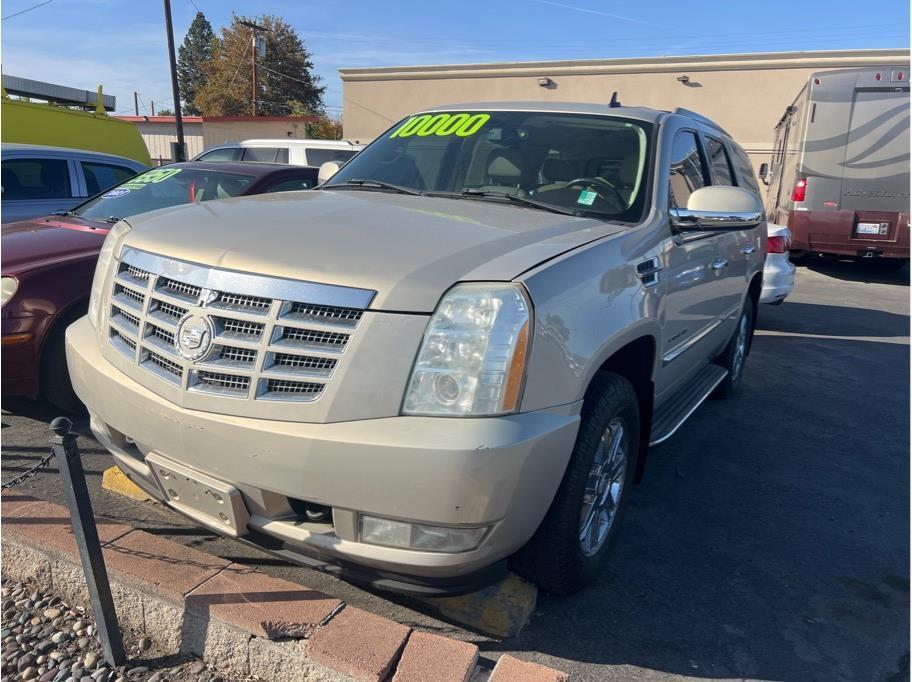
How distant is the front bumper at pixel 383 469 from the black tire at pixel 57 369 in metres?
1.81

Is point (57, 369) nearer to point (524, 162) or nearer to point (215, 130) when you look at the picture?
point (524, 162)

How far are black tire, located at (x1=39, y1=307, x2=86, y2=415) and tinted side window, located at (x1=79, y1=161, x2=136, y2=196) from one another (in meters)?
4.29

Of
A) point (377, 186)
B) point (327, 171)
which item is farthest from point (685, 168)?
point (327, 171)

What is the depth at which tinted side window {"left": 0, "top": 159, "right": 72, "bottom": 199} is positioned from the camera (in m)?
6.93

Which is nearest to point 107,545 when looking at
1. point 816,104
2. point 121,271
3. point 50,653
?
point 50,653

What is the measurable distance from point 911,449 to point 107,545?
15.1 ft

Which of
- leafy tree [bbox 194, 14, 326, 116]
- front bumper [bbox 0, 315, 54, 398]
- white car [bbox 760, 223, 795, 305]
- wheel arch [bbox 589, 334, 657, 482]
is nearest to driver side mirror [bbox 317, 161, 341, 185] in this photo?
front bumper [bbox 0, 315, 54, 398]

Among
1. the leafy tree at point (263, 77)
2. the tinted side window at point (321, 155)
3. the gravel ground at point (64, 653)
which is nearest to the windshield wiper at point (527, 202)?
the gravel ground at point (64, 653)

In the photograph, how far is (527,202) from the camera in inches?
125

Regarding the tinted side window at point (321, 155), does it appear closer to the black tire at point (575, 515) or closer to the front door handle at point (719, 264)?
the front door handle at point (719, 264)

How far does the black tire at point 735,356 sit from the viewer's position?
5.30 meters

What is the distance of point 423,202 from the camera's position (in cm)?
314

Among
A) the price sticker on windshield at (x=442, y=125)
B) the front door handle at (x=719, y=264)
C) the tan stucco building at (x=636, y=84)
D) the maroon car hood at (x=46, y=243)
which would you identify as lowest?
the front door handle at (x=719, y=264)

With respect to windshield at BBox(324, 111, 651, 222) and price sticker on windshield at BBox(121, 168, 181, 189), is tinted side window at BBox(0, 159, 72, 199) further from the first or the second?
windshield at BBox(324, 111, 651, 222)
